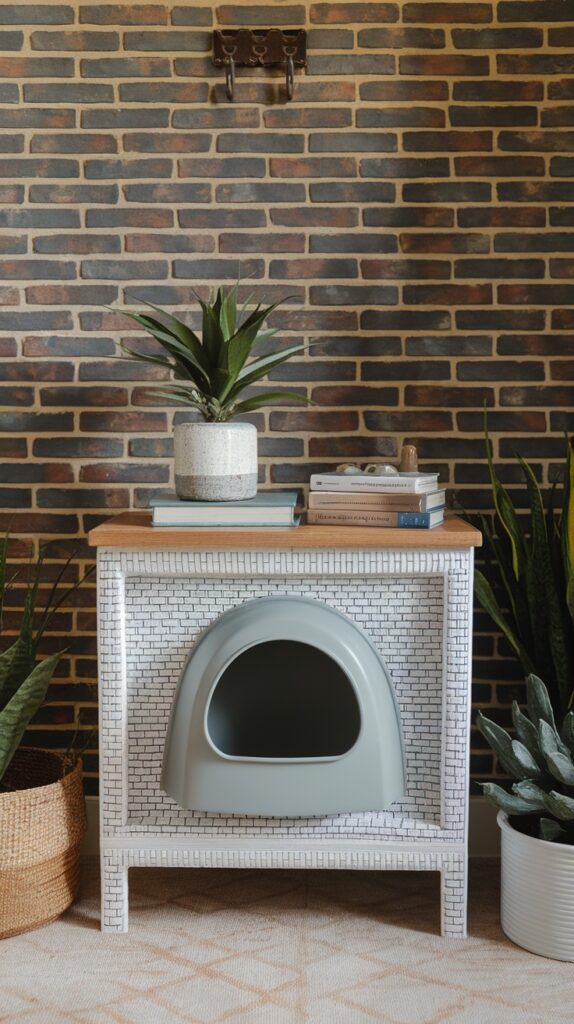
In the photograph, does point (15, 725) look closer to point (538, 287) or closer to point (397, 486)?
point (397, 486)

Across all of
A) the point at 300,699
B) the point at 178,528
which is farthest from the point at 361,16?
the point at 300,699

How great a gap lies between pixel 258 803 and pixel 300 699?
0.33 m

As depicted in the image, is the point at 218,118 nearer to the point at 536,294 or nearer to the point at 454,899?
the point at 536,294

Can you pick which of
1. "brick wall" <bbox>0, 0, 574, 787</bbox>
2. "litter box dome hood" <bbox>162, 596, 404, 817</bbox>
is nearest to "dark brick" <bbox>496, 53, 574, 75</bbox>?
"brick wall" <bbox>0, 0, 574, 787</bbox>

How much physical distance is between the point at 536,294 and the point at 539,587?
31.3 inches

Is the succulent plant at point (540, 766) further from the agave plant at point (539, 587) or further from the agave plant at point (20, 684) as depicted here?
the agave plant at point (20, 684)

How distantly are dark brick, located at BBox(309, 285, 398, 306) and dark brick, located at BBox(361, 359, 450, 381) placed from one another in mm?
162

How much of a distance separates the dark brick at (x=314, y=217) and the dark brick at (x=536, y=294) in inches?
17.3

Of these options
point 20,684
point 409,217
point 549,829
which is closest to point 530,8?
point 409,217

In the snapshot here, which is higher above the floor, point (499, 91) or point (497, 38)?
point (497, 38)

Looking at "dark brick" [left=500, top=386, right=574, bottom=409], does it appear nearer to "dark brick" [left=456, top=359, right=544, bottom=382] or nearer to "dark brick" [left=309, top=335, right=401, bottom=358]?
"dark brick" [left=456, top=359, right=544, bottom=382]

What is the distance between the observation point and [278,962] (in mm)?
2008

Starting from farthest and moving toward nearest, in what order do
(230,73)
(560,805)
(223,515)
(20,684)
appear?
(230,73)
(20,684)
(223,515)
(560,805)

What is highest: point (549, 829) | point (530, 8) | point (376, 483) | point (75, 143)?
point (530, 8)
